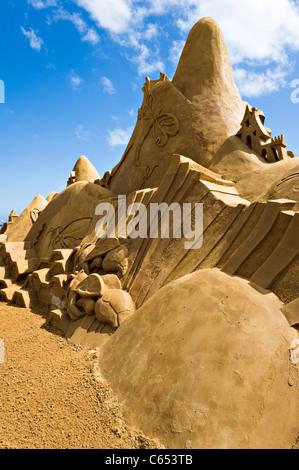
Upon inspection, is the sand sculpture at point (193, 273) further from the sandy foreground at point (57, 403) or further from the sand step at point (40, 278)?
the sandy foreground at point (57, 403)

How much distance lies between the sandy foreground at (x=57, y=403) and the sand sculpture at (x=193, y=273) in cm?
16

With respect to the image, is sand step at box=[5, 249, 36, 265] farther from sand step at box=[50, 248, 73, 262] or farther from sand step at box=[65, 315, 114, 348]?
sand step at box=[65, 315, 114, 348]

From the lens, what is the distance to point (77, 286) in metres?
4.02

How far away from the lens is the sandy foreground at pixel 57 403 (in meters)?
2.08

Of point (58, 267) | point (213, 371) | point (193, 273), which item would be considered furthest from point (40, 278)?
point (213, 371)

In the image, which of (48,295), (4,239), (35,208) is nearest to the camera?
(48,295)

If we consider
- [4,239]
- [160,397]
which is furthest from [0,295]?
[160,397]

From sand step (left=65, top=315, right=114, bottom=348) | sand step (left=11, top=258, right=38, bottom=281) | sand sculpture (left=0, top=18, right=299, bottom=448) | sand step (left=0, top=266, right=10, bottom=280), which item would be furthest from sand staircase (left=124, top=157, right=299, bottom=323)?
sand step (left=0, top=266, right=10, bottom=280)

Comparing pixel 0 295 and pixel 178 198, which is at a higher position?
pixel 178 198

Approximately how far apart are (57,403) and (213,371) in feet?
4.54

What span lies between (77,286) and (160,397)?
2.23 meters

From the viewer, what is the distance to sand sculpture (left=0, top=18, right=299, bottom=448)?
6.39 ft

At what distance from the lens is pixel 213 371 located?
2041 millimetres
